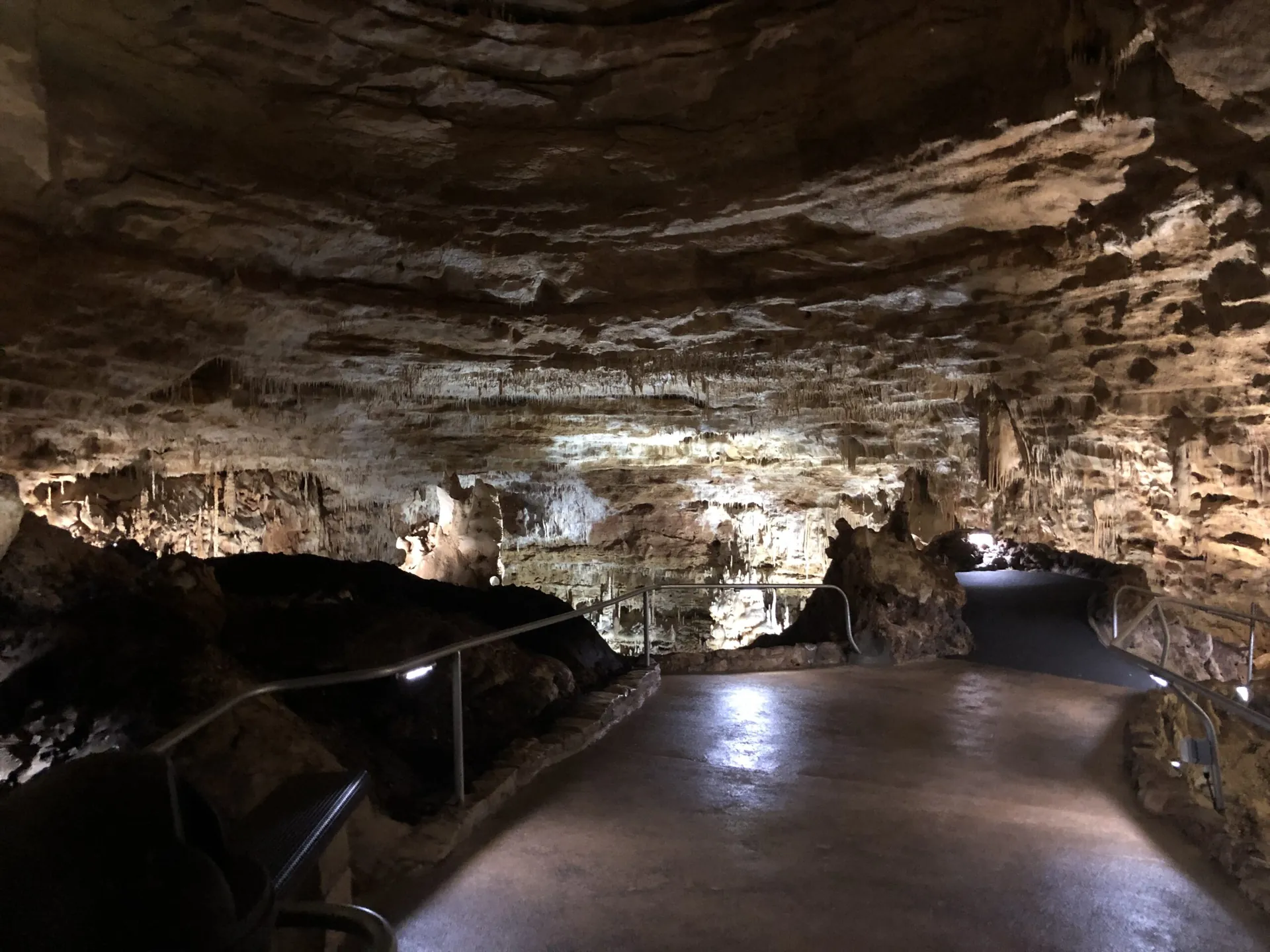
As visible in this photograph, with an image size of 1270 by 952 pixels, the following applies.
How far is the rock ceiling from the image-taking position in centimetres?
632

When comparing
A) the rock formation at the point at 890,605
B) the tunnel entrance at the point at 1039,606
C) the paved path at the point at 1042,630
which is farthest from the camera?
the rock formation at the point at 890,605

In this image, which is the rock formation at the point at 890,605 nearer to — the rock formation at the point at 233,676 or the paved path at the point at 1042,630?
the paved path at the point at 1042,630

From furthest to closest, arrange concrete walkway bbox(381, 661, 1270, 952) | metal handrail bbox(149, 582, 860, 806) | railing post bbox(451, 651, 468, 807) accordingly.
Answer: railing post bbox(451, 651, 468, 807)
concrete walkway bbox(381, 661, 1270, 952)
metal handrail bbox(149, 582, 860, 806)

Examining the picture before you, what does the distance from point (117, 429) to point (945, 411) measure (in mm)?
13305

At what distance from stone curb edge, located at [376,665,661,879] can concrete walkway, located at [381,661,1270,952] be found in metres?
0.11

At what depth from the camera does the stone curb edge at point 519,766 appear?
3840 millimetres

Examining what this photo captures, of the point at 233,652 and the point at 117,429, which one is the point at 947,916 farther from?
the point at 117,429

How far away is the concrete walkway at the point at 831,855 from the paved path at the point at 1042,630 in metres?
2.00

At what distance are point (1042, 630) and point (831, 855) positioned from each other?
7.90 m

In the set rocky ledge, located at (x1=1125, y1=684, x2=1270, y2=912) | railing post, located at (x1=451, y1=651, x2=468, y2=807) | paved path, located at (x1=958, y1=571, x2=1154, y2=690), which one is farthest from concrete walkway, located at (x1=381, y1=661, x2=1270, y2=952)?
paved path, located at (x1=958, y1=571, x2=1154, y2=690)

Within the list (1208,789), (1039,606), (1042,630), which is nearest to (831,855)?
(1208,789)

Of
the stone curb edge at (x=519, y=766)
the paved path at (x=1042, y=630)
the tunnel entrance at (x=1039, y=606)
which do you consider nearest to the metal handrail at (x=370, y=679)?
the stone curb edge at (x=519, y=766)

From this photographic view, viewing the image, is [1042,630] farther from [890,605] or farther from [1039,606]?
[890,605]

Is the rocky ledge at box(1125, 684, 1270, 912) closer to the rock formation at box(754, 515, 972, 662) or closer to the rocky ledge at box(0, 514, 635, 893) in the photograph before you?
the rock formation at box(754, 515, 972, 662)
